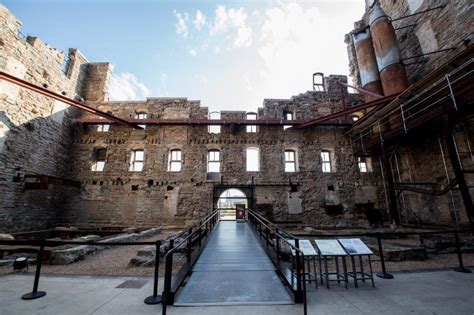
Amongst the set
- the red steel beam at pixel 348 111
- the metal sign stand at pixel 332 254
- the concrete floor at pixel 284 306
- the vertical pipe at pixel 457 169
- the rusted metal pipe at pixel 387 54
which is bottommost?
the concrete floor at pixel 284 306

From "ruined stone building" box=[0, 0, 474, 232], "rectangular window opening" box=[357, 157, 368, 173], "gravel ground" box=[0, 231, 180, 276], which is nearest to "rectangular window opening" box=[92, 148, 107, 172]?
Result: "ruined stone building" box=[0, 0, 474, 232]

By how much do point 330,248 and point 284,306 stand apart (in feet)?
4.66

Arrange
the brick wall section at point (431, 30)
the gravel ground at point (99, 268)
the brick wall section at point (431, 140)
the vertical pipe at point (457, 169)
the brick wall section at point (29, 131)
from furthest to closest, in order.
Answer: the brick wall section at point (431, 30)
the brick wall section at point (431, 140)
the brick wall section at point (29, 131)
the vertical pipe at point (457, 169)
the gravel ground at point (99, 268)

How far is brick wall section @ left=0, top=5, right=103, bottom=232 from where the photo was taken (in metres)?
8.29

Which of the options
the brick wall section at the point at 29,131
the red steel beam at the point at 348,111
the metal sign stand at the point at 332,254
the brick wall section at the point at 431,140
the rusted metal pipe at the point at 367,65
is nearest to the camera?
the metal sign stand at the point at 332,254

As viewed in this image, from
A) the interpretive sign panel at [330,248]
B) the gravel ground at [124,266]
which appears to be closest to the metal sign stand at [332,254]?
the interpretive sign panel at [330,248]

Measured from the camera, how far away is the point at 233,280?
128 inches

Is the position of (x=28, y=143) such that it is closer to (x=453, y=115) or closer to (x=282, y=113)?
(x=282, y=113)

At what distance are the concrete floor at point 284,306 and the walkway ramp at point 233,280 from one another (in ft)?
0.48

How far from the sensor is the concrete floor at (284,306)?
8.23 ft

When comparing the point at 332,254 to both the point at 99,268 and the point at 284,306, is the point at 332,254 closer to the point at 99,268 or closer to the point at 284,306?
the point at 284,306

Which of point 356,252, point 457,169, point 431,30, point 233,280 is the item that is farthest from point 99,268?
point 431,30

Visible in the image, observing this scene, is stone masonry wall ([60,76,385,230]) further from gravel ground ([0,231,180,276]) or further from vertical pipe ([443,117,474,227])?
gravel ground ([0,231,180,276])

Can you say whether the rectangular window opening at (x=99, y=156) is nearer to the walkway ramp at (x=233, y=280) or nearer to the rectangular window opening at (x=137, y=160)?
the rectangular window opening at (x=137, y=160)
